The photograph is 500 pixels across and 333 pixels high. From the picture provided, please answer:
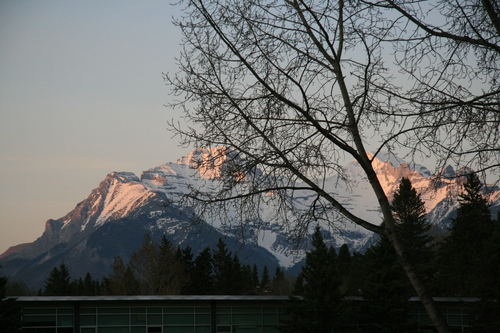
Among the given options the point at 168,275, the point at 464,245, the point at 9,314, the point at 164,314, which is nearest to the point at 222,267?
the point at 168,275

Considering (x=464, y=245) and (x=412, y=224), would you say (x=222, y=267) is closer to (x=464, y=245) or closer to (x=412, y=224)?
(x=412, y=224)

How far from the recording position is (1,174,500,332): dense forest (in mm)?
31656

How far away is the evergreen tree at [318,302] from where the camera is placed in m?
31.8

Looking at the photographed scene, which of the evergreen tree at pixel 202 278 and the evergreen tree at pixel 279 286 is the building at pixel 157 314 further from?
the evergreen tree at pixel 279 286

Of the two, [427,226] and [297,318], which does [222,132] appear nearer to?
[297,318]

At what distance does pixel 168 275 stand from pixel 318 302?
3058 cm

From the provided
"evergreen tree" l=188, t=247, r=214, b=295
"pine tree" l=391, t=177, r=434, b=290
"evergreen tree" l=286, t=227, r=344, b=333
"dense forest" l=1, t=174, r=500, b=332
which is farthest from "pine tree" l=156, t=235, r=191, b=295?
"evergreen tree" l=286, t=227, r=344, b=333

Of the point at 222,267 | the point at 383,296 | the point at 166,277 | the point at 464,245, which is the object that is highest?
the point at 464,245

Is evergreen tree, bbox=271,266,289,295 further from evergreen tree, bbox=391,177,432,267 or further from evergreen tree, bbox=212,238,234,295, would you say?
evergreen tree, bbox=391,177,432,267

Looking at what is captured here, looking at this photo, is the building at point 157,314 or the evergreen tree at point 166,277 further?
the evergreen tree at point 166,277

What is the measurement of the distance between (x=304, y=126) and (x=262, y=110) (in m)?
0.52

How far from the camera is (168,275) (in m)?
59.9

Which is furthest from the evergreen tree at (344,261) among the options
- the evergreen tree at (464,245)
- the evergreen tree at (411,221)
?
the evergreen tree at (464,245)

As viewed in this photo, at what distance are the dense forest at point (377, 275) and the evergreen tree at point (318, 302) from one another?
56 millimetres
